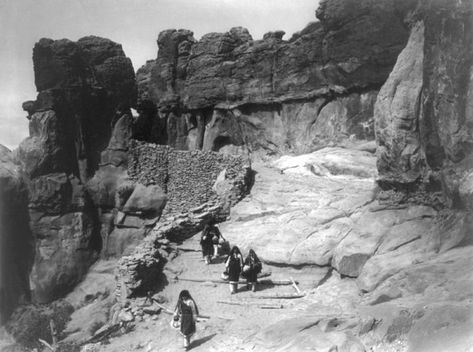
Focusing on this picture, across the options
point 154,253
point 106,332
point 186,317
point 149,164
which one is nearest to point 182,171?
point 149,164

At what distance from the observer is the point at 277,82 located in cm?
4116

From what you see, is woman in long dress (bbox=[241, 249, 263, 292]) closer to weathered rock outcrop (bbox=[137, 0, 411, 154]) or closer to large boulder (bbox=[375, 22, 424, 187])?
large boulder (bbox=[375, 22, 424, 187])

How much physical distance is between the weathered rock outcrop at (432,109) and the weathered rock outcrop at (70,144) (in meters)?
19.7

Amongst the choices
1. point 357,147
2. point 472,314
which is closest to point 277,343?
point 472,314

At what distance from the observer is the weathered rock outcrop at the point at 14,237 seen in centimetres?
3011

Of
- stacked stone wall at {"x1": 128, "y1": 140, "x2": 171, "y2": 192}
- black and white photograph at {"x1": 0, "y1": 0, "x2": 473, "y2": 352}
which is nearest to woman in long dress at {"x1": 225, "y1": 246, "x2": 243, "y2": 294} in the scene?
black and white photograph at {"x1": 0, "y1": 0, "x2": 473, "y2": 352}

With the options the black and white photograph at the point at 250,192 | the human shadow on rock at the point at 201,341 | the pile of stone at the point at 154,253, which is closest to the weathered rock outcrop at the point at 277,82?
the black and white photograph at the point at 250,192

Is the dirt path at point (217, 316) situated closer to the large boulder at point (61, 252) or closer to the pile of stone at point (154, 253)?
the pile of stone at point (154, 253)

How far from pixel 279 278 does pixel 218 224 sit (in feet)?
19.3

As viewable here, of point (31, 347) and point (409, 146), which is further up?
point (409, 146)

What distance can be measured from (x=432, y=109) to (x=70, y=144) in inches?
957

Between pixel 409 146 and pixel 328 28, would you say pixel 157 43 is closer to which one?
pixel 328 28

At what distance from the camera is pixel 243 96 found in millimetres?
43219

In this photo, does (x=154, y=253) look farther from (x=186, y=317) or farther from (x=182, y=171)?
(x=182, y=171)
